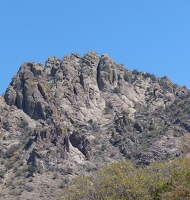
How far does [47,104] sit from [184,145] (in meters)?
67.8

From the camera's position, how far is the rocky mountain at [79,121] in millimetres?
95750

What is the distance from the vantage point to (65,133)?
335ft

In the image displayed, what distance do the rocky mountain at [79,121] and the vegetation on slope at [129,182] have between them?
27.0m

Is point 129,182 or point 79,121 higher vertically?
point 79,121

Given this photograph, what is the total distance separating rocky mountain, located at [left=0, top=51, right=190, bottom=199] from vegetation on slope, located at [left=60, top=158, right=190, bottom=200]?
2703 cm

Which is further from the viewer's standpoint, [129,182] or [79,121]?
[79,121]

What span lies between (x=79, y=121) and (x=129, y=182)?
234ft

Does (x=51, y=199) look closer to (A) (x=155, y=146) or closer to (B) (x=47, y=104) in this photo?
(A) (x=155, y=146)

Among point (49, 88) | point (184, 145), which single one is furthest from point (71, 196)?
point (49, 88)

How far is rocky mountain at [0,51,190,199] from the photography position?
314 ft

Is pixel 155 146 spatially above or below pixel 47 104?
below

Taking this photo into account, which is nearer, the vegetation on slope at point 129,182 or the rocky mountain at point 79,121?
the vegetation on slope at point 129,182

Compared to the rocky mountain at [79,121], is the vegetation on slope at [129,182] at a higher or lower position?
lower

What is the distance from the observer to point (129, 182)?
49.3 metres
